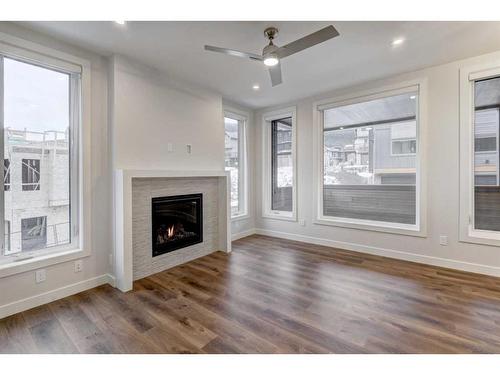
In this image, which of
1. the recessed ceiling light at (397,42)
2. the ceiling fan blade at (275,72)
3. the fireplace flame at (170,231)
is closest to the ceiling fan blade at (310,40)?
the ceiling fan blade at (275,72)

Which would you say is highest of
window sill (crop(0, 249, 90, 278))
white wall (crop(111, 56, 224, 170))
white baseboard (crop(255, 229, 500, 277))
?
white wall (crop(111, 56, 224, 170))

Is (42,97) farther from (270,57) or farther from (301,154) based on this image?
(301,154)

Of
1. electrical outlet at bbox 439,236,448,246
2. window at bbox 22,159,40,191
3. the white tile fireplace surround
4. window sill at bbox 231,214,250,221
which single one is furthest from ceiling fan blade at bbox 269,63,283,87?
electrical outlet at bbox 439,236,448,246

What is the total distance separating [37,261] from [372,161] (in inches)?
182

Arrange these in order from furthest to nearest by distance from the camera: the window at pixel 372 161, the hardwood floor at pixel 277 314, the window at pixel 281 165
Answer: the window at pixel 281 165
the window at pixel 372 161
the hardwood floor at pixel 277 314

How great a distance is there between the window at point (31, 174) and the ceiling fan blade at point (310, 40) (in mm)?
Result: 2671

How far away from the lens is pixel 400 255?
3.56 meters

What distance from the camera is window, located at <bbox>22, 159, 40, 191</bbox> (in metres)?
2.39

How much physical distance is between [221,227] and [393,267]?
2.61m

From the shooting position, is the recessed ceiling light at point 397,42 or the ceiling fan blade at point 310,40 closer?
the ceiling fan blade at point 310,40

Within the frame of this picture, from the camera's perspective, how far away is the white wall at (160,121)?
285 cm

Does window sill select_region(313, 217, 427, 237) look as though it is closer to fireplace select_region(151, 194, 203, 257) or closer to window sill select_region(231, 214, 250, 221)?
window sill select_region(231, 214, 250, 221)

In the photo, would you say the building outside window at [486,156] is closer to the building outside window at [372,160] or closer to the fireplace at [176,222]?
the building outside window at [372,160]
